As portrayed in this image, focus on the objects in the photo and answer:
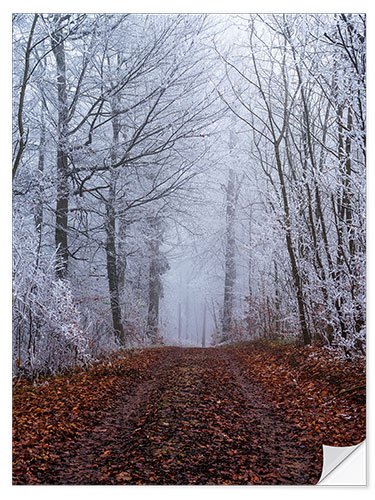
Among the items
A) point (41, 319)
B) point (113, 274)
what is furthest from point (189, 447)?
point (113, 274)

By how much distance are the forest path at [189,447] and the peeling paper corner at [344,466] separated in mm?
97

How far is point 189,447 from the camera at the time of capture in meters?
3.15

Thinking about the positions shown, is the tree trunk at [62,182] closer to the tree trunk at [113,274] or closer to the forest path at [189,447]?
the tree trunk at [113,274]

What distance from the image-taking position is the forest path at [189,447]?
9.92ft

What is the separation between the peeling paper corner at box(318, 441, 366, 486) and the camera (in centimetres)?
331

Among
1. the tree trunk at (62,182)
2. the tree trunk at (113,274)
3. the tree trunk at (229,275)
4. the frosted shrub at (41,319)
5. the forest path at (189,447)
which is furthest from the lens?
the tree trunk at (229,275)

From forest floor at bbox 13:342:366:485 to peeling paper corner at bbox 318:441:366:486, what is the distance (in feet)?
0.20

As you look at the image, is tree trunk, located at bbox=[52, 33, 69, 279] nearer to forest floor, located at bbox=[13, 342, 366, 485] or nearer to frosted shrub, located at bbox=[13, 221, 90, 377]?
frosted shrub, located at bbox=[13, 221, 90, 377]

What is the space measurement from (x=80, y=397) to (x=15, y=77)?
3.29m

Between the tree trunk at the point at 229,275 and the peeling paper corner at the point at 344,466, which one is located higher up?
the tree trunk at the point at 229,275

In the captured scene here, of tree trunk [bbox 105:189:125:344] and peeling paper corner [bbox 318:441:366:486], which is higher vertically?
tree trunk [bbox 105:189:125:344]

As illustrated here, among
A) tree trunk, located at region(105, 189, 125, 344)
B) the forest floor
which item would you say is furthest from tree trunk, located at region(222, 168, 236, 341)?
the forest floor

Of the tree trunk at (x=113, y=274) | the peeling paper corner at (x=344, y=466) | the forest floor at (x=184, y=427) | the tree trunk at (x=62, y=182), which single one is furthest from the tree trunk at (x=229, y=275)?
the peeling paper corner at (x=344, y=466)

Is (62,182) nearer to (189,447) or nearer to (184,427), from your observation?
(184,427)
